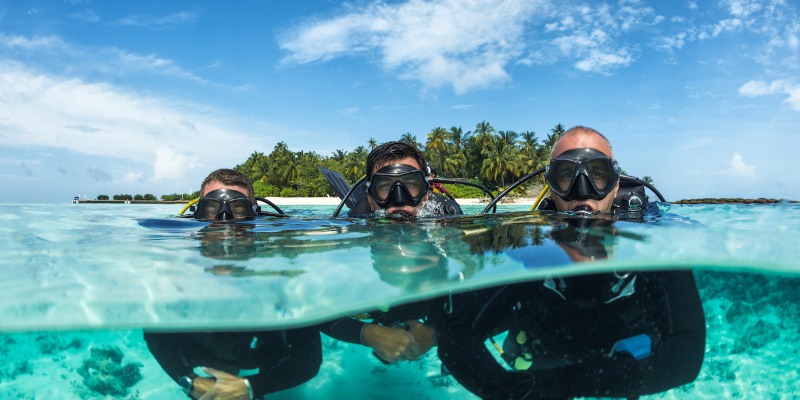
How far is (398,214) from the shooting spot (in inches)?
193

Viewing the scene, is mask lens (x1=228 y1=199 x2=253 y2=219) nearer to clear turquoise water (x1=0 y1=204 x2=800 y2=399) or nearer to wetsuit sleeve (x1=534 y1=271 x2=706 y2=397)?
clear turquoise water (x1=0 y1=204 x2=800 y2=399)

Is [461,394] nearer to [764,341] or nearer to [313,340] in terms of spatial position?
[313,340]

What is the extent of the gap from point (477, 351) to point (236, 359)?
2449 mm

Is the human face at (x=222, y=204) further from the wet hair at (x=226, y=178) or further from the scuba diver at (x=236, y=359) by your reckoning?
the scuba diver at (x=236, y=359)

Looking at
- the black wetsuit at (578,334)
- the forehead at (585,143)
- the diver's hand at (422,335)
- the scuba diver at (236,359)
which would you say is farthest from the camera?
the forehead at (585,143)

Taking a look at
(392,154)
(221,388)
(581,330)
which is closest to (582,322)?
(581,330)

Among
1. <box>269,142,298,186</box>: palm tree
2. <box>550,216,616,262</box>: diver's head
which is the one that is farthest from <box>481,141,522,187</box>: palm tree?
<box>550,216,616,262</box>: diver's head

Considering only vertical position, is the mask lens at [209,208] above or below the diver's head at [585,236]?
above

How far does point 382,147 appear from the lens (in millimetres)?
5250

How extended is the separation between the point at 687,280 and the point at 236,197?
4.72 meters

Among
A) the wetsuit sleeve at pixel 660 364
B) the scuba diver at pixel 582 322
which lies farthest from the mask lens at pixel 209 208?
the wetsuit sleeve at pixel 660 364

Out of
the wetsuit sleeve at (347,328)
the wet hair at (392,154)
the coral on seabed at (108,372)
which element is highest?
the wet hair at (392,154)

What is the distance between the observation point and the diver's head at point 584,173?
3883 mm

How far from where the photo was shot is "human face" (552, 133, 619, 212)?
4082mm
